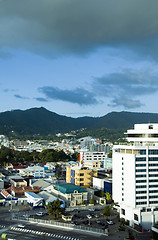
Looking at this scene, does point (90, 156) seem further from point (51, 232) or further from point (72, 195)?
point (51, 232)

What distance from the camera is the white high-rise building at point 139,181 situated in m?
44.4

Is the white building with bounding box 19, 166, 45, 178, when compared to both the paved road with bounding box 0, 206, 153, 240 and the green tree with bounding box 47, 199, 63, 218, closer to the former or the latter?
the green tree with bounding box 47, 199, 63, 218

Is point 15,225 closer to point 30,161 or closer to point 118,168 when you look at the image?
point 118,168

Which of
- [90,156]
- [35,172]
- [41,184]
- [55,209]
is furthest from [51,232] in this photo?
[90,156]

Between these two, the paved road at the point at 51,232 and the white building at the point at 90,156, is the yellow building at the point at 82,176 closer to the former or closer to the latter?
the paved road at the point at 51,232

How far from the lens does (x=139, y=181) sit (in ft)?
149

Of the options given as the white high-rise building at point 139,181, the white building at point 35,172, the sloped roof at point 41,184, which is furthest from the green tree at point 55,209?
the white building at point 35,172

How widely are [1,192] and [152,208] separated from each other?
1411 inches

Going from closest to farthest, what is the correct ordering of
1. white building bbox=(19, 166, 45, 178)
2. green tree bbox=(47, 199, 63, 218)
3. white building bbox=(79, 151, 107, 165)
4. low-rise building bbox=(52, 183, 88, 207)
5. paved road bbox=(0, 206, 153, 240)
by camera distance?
paved road bbox=(0, 206, 153, 240) < green tree bbox=(47, 199, 63, 218) < low-rise building bbox=(52, 183, 88, 207) < white building bbox=(19, 166, 45, 178) < white building bbox=(79, 151, 107, 165)

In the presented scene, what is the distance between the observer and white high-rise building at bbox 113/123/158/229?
4444 centimetres

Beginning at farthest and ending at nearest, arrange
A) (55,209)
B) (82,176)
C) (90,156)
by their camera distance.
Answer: (90,156) < (82,176) < (55,209)

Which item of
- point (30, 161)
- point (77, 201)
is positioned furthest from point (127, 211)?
point (30, 161)

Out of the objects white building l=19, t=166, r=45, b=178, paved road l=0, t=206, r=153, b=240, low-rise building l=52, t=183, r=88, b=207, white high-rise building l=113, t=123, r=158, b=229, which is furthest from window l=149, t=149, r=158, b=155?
white building l=19, t=166, r=45, b=178

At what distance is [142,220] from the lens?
4347cm
